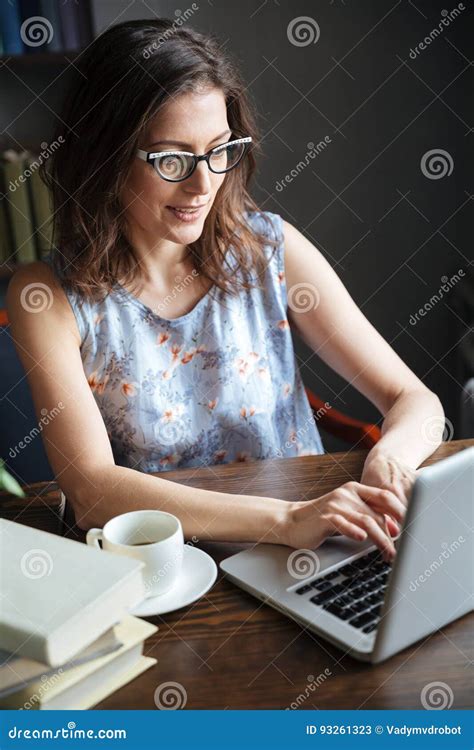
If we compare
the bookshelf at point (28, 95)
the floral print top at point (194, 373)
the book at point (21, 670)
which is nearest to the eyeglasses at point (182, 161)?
the floral print top at point (194, 373)

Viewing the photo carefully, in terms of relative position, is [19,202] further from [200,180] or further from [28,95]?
[200,180]

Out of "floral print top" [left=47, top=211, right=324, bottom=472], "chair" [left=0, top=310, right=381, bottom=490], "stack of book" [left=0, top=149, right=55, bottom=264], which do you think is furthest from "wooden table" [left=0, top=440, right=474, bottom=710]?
"stack of book" [left=0, top=149, right=55, bottom=264]

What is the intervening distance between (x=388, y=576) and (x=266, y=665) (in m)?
0.18

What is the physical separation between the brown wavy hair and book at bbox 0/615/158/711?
0.84 metres

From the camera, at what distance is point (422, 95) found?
111 inches

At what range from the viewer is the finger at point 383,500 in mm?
1199

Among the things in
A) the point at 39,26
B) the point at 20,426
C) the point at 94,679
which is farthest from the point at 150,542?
the point at 39,26

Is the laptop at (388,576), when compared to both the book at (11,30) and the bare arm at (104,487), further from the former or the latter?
the book at (11,30)

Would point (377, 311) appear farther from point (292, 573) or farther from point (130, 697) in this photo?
point (130, 697)

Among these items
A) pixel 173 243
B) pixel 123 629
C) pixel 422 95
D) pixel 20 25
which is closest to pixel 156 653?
pixel 123 629

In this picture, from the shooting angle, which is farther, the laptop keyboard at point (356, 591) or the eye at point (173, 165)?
the eye at point (173, 165)

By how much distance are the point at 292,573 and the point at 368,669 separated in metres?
0.21

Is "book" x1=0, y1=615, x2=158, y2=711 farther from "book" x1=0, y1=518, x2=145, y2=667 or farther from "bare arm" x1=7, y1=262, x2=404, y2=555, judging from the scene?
"bare arm" x1=7, y1=262, x2=404, y2=555
